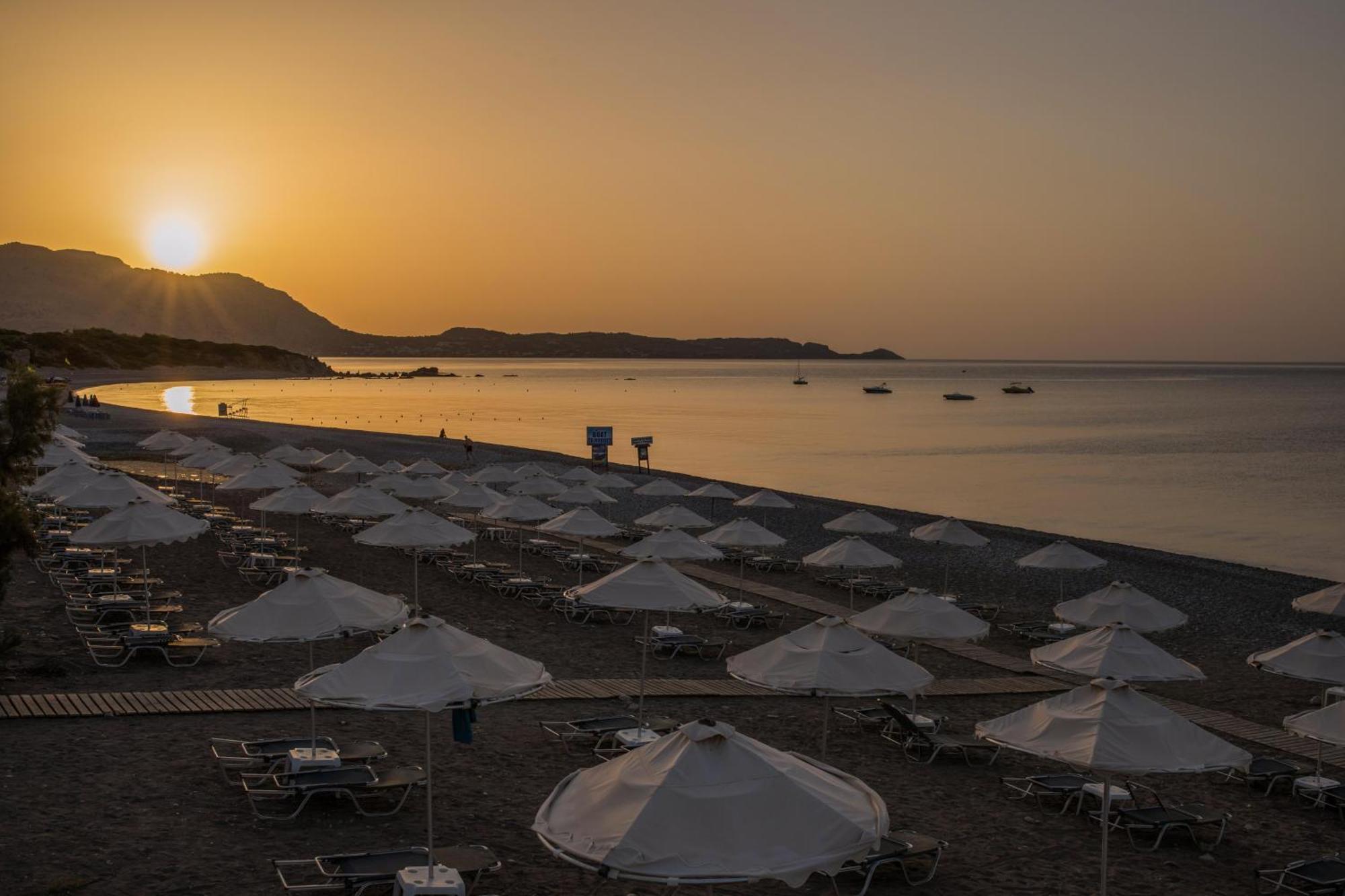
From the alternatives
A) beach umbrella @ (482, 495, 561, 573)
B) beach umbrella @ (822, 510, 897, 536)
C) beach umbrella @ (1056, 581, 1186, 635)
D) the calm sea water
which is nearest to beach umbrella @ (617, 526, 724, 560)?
beach umbrella @ (482, 495, 561, 573)

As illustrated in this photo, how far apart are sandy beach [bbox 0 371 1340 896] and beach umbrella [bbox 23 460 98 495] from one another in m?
1.50

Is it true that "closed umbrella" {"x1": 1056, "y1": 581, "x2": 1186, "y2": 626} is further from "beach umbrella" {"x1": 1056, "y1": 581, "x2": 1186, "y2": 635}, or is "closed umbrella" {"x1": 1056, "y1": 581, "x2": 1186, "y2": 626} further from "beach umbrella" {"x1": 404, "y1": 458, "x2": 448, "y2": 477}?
"beach umbrella" {"x1": 404, "y1": 458, "x2": 448, "y2": 477}

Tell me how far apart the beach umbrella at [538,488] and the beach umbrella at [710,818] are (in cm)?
2099

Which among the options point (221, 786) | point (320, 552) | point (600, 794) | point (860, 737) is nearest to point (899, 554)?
point (320, 552)

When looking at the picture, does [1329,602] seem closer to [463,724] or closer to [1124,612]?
[1124,612]

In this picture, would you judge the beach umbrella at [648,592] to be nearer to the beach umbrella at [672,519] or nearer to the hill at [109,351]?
the beach umbrella at [672,519]

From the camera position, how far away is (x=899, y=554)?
31.8 metres

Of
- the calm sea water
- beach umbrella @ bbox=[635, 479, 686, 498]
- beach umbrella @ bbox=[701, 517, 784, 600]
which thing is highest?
beach umbrella @ bbox=[701, 517, 784, 600]

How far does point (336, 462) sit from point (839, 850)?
30504 mm

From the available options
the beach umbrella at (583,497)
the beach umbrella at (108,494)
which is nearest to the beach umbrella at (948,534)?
the beach umbrella at (583,497)

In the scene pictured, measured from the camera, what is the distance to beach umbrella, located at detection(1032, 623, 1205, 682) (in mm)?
12156

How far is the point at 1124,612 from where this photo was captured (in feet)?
54.4

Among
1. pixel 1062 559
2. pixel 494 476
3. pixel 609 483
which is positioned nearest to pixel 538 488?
pixel 609 483

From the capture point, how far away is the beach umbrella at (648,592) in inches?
511
